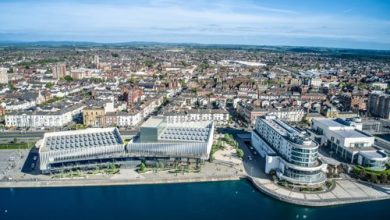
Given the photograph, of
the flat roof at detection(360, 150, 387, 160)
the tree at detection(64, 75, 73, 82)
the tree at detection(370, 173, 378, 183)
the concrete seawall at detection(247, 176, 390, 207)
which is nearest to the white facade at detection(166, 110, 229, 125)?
the flat roof at detection(360, 150, 387, 160)

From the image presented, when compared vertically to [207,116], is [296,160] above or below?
above

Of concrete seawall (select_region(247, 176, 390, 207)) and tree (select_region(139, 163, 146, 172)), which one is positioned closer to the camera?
concrete seawall (select_region(247, 176, 390, 207))

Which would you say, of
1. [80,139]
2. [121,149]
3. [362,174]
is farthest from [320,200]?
[80,139]

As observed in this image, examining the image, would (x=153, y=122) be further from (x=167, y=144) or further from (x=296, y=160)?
(x=296, y=160)

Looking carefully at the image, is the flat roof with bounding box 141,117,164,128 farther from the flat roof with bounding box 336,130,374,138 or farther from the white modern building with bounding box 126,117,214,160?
the flat roof with bounding box 336,130,374,138

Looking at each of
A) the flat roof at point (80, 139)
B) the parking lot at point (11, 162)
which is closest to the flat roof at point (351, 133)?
the flat roof at point (80, 139)

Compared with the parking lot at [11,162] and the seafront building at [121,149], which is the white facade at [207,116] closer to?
the seafront building at [121,149]
